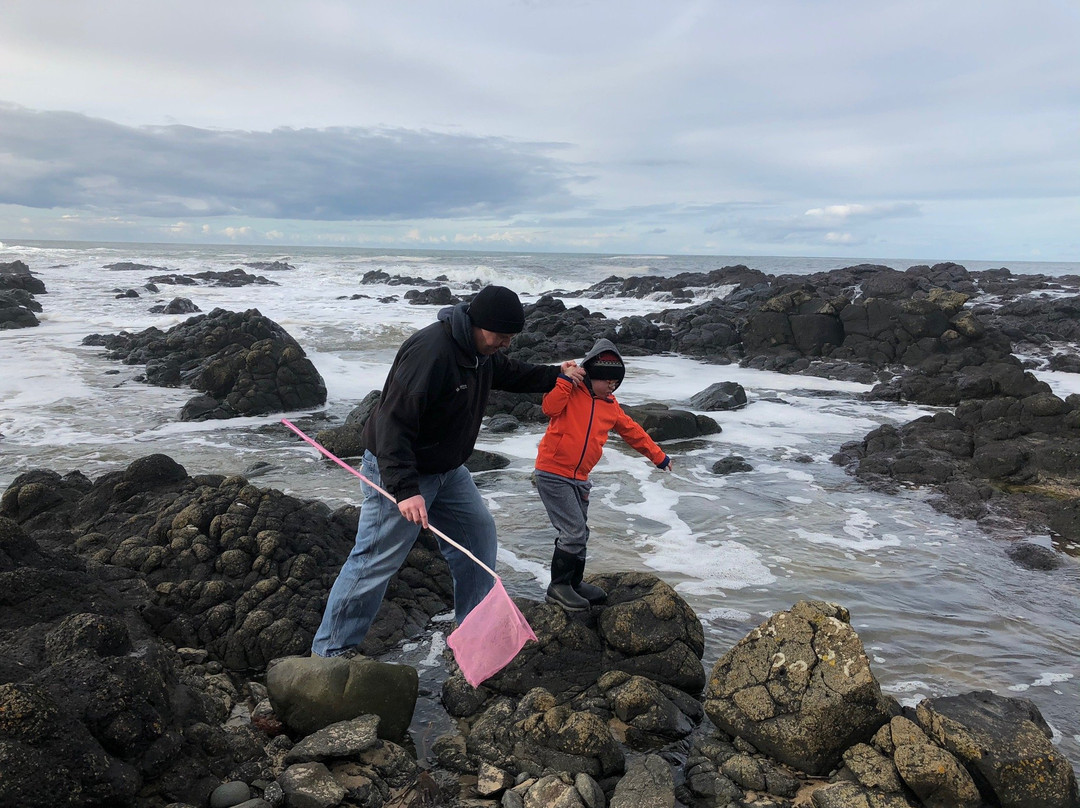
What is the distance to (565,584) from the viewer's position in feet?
14.4

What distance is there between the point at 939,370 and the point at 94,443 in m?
16.0

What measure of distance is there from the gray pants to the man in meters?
0.46

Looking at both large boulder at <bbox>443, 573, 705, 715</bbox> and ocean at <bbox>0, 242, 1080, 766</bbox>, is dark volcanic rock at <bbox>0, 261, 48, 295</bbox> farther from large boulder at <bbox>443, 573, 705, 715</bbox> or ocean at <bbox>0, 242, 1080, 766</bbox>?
large boulder at <bbox>443, 573, 705, 715</bbox>

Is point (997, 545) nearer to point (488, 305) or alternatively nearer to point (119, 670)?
point (488, 305)

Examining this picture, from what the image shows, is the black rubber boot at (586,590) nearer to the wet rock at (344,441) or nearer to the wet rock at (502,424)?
the wet rock at (344,441)

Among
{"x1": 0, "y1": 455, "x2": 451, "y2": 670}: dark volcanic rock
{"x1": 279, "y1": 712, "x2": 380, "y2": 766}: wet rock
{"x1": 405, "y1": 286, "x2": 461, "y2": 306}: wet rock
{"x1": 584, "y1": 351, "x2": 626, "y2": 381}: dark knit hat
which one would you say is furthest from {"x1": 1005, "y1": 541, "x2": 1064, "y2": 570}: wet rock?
{"x1": 405, "y1": 286, "x2": 461, "y2": 306}: wet rock

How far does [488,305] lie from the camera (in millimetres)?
3383

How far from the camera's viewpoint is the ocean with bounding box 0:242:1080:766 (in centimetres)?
480

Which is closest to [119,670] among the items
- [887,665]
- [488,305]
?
[488,305]

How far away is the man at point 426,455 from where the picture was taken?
3.29m

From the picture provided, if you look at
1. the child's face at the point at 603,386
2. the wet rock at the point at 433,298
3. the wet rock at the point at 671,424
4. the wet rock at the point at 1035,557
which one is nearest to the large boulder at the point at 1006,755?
the child's face at the point at 603,386

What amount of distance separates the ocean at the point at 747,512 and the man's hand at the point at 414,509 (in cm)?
235

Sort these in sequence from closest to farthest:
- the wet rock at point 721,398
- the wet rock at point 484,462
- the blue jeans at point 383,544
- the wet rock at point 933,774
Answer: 1. the wet rock at point 933,774
2. the blue jeans at point 383,544
3. the wet rock at point 484,462
4. the wet rock at point 721,398

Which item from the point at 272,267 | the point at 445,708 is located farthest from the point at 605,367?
the point at 272,267
